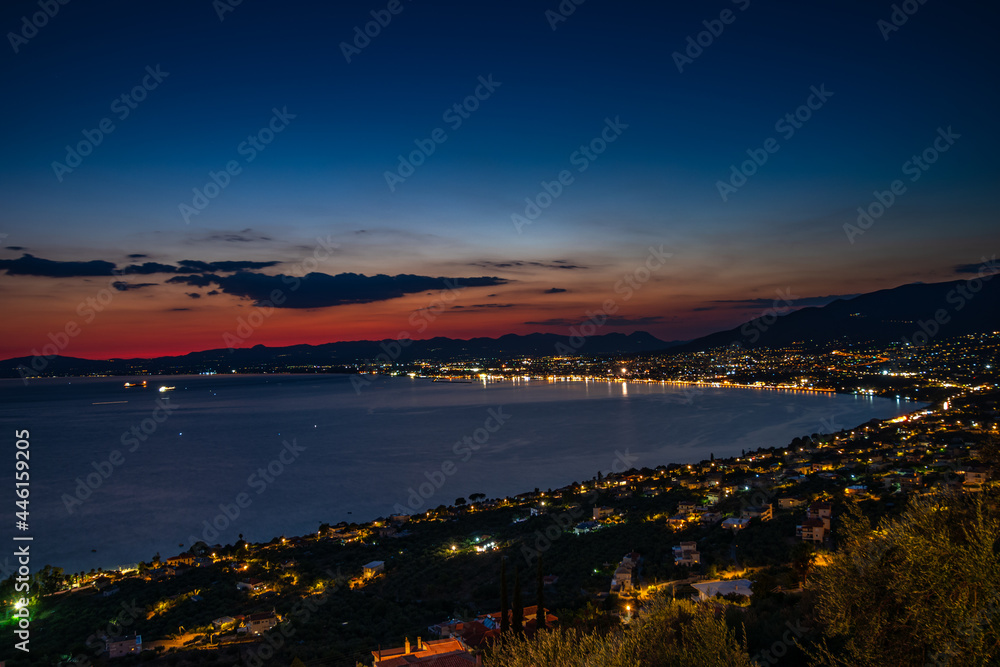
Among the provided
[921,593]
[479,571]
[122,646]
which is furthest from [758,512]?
[122,646]

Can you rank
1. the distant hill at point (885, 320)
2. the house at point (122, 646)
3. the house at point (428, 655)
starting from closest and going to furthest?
the house at point (428, 655) → the house at point (122, 646) → the distant hill at point (885, 320)

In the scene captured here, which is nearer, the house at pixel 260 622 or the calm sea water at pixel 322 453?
the house at pixel 260 622

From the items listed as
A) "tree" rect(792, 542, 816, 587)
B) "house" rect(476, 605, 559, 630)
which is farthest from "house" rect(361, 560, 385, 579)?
"tree" rect(792, 542, 816, 587)

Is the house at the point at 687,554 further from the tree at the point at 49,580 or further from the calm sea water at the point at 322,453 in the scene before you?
the tree at the point at 49,580

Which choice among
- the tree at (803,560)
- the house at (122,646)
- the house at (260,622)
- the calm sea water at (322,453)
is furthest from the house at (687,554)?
the calm sea water at (322,453)

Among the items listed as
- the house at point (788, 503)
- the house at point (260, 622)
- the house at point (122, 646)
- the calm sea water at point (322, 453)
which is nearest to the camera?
the house at point (122, 646)

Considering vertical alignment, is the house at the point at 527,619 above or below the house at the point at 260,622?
above
